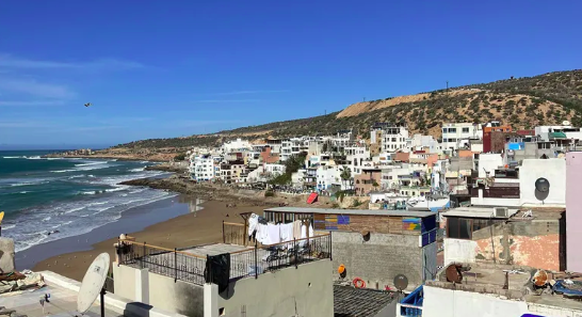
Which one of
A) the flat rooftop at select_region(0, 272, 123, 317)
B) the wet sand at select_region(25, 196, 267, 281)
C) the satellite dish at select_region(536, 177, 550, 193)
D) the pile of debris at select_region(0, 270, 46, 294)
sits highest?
the satellite dish at select_region(536, 177, 550, 193)

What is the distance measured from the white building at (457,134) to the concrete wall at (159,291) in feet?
175

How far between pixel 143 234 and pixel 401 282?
25345 millimetres

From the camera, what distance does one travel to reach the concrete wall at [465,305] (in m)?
9.42

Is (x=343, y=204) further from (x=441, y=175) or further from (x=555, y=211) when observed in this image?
(x=555, y=211)

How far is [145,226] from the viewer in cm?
4219

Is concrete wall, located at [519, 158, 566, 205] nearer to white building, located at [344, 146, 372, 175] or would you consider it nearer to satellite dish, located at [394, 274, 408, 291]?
satellite dish, located at [394, 274, 408, 291]

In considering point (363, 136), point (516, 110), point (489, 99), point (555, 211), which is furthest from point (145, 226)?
point (489, 99)

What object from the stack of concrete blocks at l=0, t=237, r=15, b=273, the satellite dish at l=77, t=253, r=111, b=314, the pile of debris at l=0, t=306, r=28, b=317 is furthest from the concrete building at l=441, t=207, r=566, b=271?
the pile of debris at l=0, t=306, r=28, b=317

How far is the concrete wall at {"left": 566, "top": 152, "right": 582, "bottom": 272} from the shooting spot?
12297 mm

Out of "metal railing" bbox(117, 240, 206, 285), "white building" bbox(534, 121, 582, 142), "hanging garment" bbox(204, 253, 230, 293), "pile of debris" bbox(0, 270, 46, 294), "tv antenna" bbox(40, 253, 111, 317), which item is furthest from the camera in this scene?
"white building" bbox(534, 121, 582, 142)

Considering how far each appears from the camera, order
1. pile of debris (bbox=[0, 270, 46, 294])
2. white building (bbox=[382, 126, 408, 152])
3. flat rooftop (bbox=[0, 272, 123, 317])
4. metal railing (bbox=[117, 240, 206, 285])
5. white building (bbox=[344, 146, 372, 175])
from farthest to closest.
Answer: white building (bbox=[382, 126, 408, 152]) → white building (bbox=[344, 146, 372, 175]) → pile of debris (bbox=[0, 270, 46, 294]) → metal railing (bbox=[117, 240, 206, 285]) → flat rooftop (bbox=[0, 272, 123, 317])

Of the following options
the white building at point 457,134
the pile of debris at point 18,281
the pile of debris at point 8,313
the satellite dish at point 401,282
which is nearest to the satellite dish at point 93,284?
the pile of debris at point 8,313

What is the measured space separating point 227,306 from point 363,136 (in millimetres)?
80879

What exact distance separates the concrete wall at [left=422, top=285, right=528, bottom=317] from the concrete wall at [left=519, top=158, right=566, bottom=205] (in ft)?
28.8
